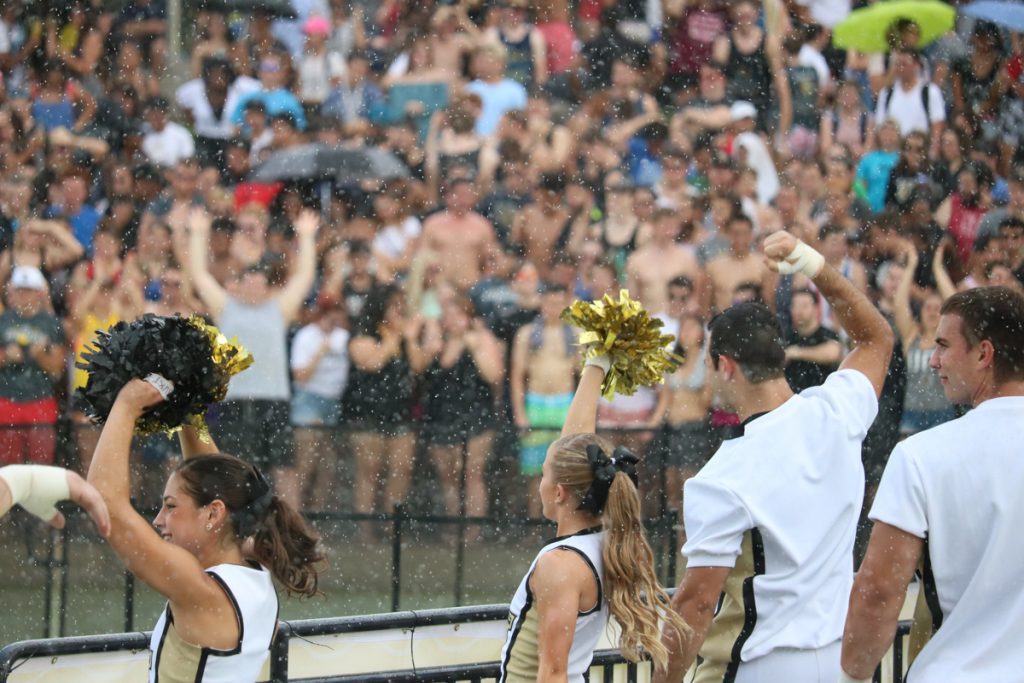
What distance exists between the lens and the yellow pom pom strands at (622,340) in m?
4.73

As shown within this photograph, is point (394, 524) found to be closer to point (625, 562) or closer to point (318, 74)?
point (625, 562)

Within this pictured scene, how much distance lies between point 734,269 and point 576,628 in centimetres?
623

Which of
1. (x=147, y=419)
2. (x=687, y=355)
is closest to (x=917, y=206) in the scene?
(x=687, y=355)

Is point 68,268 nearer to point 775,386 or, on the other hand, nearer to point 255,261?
point 255,261

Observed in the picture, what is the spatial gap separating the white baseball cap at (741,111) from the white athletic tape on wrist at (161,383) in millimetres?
8303

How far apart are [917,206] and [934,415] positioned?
2443 mm

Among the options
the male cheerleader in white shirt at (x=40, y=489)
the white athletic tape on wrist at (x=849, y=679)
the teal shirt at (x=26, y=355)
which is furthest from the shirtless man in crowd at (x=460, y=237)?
the male cheerleader in white shirt at (x=40, y=489)

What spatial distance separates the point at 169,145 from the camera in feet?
37.6

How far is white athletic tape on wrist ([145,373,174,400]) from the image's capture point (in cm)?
374

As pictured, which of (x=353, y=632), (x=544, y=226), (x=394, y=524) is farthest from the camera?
(x=544, y=226)

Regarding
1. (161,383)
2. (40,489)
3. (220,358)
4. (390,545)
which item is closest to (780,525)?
(220,358)

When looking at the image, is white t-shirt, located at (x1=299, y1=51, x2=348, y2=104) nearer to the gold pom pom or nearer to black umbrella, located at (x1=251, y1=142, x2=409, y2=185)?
black umbrella, located at (x1=251, y1=142, x2=409, y2=185)

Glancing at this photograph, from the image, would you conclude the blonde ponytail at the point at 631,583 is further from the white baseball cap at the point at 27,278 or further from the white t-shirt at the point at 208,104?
the white t-shirt at the point at 208,104

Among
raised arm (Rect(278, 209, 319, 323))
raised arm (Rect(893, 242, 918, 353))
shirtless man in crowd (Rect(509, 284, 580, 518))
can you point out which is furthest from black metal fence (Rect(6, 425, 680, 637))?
raised arm (Rect(893, 242, 918, 353))
